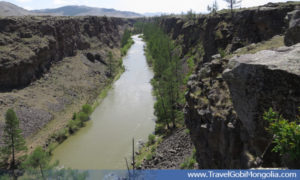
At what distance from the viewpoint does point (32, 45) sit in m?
48.6

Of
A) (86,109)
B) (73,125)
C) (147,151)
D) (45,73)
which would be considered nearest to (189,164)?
(147,151)

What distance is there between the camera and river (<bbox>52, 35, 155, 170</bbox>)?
90.2 ft

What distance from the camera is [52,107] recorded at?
131ft

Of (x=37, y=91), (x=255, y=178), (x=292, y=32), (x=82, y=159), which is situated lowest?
(x=82, y=159)

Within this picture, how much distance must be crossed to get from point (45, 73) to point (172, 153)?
36883 millimetres

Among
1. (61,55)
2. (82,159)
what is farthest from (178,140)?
(61,55)

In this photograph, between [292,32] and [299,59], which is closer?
[299,59]

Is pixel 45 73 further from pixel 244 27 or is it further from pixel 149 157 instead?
pixel 244 27

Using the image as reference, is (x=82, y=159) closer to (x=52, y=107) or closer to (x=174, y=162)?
(x=174, y=162)

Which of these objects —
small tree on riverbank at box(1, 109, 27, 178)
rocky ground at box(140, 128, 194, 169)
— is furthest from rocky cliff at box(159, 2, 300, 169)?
small tree on riverbank at box(1, 109, 27, 178)

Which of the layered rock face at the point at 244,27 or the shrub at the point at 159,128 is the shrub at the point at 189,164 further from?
the layered rock face at the point at 244,27

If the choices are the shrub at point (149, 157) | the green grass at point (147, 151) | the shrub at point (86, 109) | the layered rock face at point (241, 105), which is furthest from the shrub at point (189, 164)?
the shrub at point (86, 109)

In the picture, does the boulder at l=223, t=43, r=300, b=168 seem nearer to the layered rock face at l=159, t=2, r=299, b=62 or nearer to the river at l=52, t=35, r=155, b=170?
the river at l=52, t=35, r=155, b=170

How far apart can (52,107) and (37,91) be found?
5.79 metres
